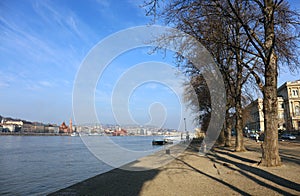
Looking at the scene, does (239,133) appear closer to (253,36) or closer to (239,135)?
(239,135)

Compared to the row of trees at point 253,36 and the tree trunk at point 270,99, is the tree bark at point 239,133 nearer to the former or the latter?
the row of trees at point 253,36

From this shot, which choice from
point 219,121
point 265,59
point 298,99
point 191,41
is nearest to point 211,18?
point 191,41

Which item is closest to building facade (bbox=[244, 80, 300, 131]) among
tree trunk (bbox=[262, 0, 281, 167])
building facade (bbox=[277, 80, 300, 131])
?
building facade (bbox=[277, 80, 300, 131])

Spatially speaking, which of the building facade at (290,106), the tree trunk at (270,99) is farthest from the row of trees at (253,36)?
the building facade at (290,106)

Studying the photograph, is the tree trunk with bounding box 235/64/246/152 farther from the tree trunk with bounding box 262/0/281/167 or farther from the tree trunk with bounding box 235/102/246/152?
the tree trunk with bounding box 262/0/281/167

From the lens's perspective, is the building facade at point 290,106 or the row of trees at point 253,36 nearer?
the row of trees at point 253,36

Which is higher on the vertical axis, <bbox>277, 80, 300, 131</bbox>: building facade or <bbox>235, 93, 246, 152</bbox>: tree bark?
<bbox>277, 80, 300, 131</bbox>: building facade

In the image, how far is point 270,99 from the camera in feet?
42.5

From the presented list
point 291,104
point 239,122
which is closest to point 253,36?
point 239,122

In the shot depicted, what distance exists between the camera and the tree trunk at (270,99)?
12.6 metres

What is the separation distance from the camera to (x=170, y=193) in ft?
27.4

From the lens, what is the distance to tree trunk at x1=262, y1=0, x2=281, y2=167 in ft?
41.3

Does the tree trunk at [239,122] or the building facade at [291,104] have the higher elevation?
the building facade at [291,104]

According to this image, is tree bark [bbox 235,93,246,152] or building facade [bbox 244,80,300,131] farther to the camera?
building facade [bbox 244,80,300,131]
